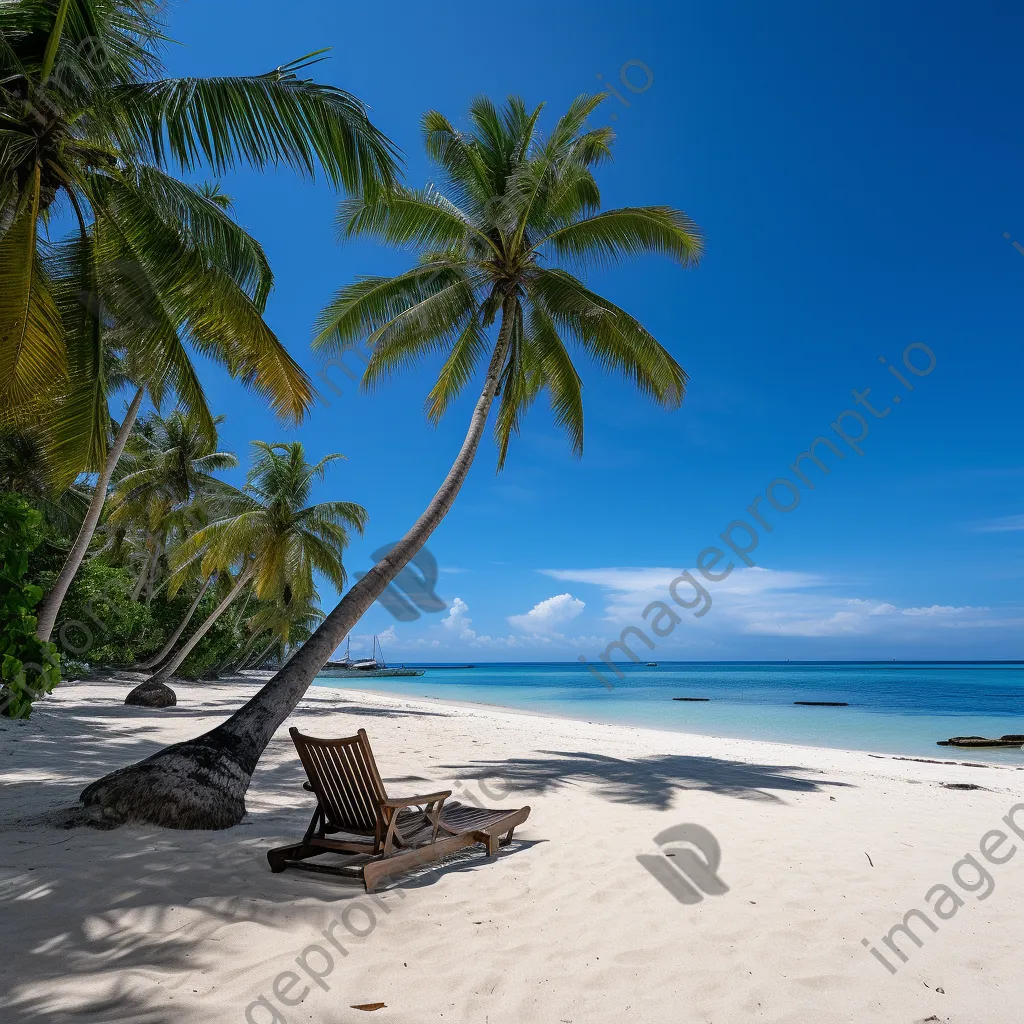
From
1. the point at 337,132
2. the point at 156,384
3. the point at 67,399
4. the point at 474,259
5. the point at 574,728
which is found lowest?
the point at 574,728

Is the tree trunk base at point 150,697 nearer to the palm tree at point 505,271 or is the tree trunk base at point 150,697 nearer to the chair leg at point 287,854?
the palm tree at point 505,271

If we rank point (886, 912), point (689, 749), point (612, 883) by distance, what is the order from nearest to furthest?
point (886, 912) → point (612, 883) → point (689, 749)

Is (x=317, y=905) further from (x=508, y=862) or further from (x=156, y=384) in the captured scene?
(x=156, y=384)

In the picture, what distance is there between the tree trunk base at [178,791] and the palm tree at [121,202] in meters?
3.47

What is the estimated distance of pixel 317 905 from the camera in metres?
3.64

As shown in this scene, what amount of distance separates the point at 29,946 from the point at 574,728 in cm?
1601

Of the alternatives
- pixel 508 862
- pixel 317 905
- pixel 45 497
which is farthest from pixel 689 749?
pixel 45 497

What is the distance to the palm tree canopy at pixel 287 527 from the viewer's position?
20500mm

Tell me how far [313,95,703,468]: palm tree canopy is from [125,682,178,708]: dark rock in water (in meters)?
10.2

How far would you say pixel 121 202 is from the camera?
6629mm

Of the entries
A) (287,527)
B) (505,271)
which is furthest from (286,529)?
(505,271)

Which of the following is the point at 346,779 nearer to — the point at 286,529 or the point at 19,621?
the point at 19,621

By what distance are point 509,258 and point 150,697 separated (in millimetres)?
13090

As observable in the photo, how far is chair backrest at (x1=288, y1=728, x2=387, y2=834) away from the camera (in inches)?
165
